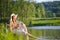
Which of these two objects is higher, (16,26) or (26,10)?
(26,10)

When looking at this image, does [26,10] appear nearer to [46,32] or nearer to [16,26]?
[16,26]

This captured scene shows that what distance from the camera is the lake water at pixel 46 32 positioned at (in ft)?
10.2

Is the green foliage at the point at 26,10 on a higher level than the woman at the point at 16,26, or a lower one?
higher

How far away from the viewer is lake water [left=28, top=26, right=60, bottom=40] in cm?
309

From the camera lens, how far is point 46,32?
10.2 ft

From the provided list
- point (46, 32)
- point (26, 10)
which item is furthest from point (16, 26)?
point (46, 32)

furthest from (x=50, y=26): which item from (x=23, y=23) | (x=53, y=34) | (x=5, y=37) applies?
(x=5, y=37)

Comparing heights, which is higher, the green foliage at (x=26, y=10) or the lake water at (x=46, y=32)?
the green foliage at (x=26, y=10)

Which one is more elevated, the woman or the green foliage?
the green foliage

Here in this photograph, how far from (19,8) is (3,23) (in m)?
0.31

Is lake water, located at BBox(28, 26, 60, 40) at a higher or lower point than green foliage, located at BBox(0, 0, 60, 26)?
lower

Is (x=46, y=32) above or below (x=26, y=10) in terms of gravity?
below

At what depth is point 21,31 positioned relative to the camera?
314 cm

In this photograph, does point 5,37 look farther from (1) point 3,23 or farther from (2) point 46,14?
(2) point 46,14
